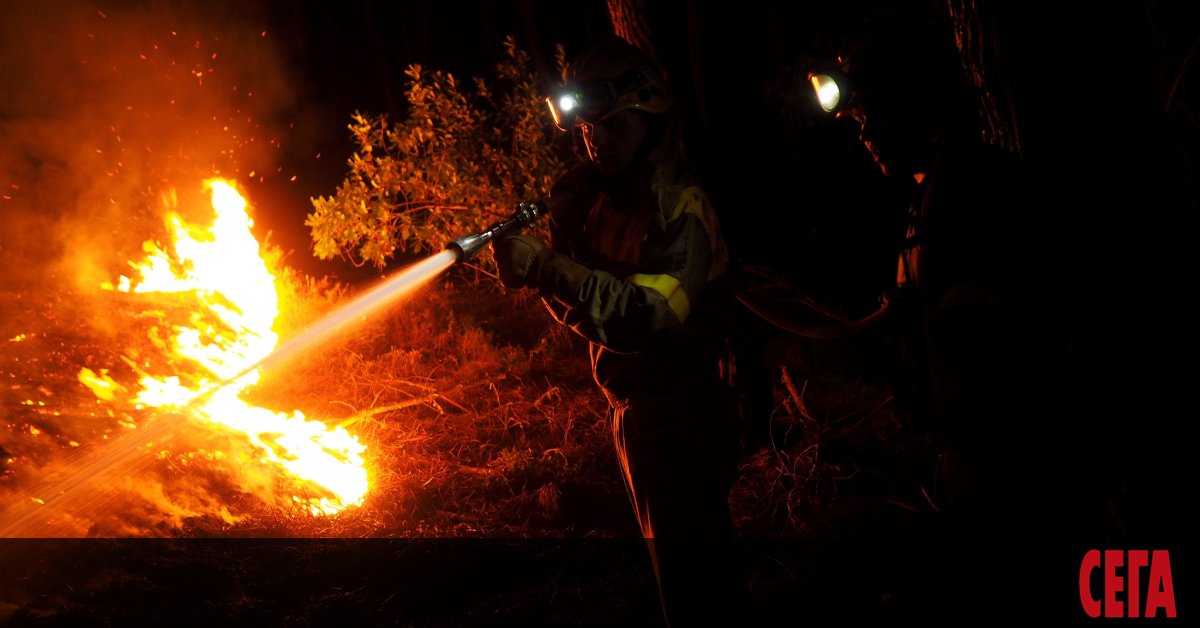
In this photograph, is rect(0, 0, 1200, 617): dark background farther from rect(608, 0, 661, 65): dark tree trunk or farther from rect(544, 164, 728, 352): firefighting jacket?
rect(544, 164, 728, 352): firefighting jacket

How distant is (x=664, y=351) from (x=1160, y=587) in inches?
100

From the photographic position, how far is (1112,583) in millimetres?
3121

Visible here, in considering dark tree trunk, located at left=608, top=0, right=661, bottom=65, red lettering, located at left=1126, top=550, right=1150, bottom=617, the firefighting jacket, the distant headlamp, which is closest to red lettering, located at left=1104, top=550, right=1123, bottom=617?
red lettering, located at left=1126, top=550, right=1150, bottom=617

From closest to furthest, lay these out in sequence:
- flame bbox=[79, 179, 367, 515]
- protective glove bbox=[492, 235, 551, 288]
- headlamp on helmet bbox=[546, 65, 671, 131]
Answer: protective glove bbox=[492, 235, 551, 288]
headlamp on helmet bbox=[546, 65, 671, 131]
flame bbox=[79, 179, 367, 515]

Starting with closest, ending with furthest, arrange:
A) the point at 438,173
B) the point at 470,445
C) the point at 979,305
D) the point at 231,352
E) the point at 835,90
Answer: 1. the point at 979,305
2. the point at 835,90
3. the point at 231,352
4. the point at 470,445
5. the point at 438,173

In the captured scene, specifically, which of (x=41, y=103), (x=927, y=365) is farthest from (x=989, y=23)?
(x=41, y=103)

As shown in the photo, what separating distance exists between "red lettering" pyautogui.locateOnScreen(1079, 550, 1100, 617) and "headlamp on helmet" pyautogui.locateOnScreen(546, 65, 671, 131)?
277cm

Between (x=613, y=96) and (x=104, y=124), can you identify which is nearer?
(x=613, y=96)

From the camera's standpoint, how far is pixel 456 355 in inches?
321

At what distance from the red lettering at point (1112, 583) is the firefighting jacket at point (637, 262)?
7.13 feet

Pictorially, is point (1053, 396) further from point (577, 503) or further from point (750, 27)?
point (750, 27)

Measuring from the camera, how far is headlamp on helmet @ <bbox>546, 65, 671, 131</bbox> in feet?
9.50

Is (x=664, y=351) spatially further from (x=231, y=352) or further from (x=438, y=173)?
(x=231, y=352)

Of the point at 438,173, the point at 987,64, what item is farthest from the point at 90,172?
the point at 987,64
